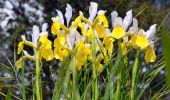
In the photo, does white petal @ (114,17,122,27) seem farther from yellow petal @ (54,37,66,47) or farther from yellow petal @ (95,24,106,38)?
yellow petal @ (54,37,66,47)

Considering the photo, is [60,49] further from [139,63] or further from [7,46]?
[7,46]

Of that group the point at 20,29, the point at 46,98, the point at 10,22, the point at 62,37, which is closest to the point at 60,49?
the point at 62,37

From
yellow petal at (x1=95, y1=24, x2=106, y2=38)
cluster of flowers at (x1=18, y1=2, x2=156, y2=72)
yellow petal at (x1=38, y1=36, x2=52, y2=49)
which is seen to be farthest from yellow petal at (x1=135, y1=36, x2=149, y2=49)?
yellow petal at (x1=38, y1=36, x2=52, y2=49)

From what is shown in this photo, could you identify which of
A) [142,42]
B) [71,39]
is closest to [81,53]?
[71,39]

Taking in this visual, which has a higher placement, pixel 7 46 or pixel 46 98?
pixel 7 46

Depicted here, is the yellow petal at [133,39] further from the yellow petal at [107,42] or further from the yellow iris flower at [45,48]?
the yellow iris flower at [45,48]

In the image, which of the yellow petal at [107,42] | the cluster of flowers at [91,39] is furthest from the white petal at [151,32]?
the yellow petal at [107,42]
